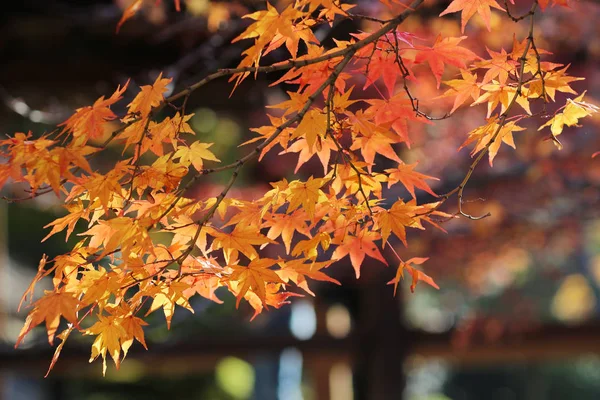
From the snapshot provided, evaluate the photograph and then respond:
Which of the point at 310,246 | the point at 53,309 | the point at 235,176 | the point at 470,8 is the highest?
the point at 470,8

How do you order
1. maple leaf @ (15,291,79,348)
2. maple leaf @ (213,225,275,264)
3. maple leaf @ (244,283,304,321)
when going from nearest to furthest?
maple leaf @ (15,291,79,348) < maple leaf @ (213,225,275,264) < maple leaf @ (244,283,304,321)

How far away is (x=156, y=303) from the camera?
148cm

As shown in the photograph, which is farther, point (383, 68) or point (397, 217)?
point (383, 68)

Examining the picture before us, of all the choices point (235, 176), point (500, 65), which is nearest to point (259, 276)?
point (235, 176)

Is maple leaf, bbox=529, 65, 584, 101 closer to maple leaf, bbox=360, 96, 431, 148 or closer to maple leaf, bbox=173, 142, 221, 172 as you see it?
maple leaf, bbox=360, 96, 431, 148

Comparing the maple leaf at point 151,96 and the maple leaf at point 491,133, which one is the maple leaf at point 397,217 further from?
the maple leaf at point 151,96

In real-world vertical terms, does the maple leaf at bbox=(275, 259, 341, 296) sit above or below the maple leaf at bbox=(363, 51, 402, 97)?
below

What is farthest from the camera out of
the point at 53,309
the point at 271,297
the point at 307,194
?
the point at 271,297

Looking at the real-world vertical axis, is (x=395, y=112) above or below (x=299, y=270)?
above

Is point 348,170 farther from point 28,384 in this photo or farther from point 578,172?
point 28,384

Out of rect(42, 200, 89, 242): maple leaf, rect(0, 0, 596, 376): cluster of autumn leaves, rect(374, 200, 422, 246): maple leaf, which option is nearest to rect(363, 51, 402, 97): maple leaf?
rect(0, 0, 596, 376): cluster of autumn leaves

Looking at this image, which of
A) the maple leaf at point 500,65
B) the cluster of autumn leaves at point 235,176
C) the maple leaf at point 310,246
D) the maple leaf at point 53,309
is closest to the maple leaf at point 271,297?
the cluster of autumn leaves at point 235,176

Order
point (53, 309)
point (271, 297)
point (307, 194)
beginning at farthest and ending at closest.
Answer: point (271, 297) → point (307, 194) → point (53, 309)

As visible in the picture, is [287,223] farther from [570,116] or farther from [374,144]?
[570,116]
